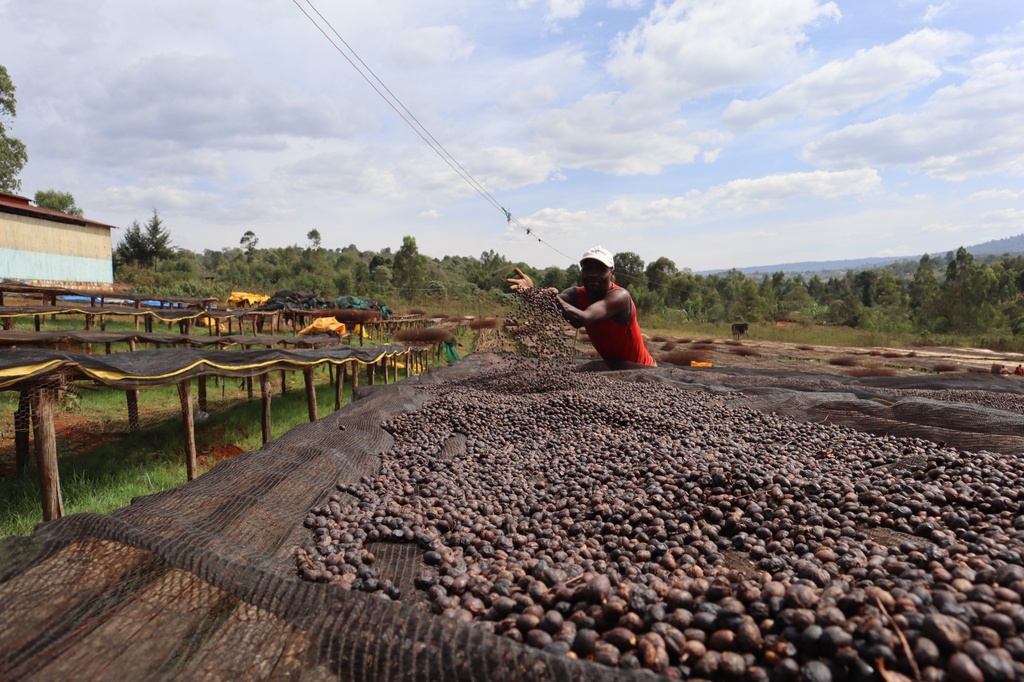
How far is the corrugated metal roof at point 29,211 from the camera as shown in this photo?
63.1 ft

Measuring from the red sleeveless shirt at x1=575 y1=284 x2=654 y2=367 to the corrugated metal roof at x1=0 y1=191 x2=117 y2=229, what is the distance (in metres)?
23.1

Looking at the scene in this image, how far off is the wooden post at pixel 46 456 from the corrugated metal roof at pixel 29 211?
22298 mm

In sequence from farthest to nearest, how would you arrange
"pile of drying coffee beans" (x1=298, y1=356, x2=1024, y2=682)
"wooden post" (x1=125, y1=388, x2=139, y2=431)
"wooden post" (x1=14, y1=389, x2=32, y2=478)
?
"wooden post" (x1=125, y1=388, x2=139, y2=431), "wooden post" (x1=14, y1=389, x2=32, y2=478), "pile of drying coffee beans" (x1=298, y1=356, x2=1024, y2=682)

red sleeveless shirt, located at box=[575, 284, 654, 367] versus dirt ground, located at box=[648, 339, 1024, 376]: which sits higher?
red sleeveless shirt, located at box=[575, 284, 654, 367]

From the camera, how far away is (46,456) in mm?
3398

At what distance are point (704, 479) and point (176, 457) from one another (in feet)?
19.0

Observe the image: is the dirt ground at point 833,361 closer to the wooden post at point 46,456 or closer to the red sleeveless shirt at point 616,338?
the red sleeveless shirt at point 616,338

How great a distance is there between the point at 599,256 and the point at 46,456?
5.42 metres

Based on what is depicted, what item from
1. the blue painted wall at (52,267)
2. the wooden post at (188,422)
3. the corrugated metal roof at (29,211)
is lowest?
the wooden post at (188,422)

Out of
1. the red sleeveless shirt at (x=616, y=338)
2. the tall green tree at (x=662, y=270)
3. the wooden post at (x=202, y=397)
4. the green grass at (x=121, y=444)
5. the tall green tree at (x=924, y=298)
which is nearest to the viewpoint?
the green grass at (x=121, y=444)

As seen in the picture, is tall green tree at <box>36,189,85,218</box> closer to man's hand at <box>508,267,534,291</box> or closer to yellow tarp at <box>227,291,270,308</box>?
yellow tarp at <box>227,291,270,308</box>

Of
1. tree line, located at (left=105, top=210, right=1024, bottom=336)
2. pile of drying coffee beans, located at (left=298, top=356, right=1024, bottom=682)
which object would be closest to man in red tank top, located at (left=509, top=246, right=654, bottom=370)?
pile of drying coffee beans, located at (left=298, top=356, right=1024, bottom=682)

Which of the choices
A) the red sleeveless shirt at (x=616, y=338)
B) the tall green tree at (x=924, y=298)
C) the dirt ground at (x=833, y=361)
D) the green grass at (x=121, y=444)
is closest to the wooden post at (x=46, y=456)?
the green grass at (x=121, y=444)

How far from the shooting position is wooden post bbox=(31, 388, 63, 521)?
3373mm
